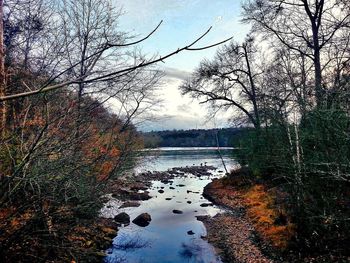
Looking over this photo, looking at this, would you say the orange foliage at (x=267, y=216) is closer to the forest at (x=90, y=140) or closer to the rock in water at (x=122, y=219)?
the forest at (x=90, y=140)

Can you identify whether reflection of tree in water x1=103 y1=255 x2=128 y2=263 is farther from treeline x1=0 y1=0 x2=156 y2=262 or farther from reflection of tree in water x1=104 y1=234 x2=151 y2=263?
treeline x1=0 y1=0 x2=156 y2=262

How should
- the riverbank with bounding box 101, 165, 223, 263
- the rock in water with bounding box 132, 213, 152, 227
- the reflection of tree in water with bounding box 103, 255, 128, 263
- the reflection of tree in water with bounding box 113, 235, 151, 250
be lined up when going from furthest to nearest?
the rock in water with bounding box 132, 213, 152, 227
the reflection of tree in water with bounding box 113, 235, 151, 250
the riverbank with bounding box 101, 165, 223, 263
the reflection of tree in water with bounding box 103, 255, 128, 263

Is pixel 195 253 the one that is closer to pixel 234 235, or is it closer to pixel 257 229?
pixel 234 235

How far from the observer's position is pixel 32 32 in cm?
817

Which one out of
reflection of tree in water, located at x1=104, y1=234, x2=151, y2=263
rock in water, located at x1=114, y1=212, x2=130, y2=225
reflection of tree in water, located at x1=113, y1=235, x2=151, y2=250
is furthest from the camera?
rock in water, located at x1=114, y1=212, x2=130, y2=225

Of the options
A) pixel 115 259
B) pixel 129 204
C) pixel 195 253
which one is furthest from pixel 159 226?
pixel 129 204

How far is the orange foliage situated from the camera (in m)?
13.7

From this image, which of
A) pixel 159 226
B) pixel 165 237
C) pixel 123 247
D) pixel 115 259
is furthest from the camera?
pixel 159 226

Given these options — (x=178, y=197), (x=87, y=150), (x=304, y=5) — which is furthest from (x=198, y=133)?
(x=87, y=150)

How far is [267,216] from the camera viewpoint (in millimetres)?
17734

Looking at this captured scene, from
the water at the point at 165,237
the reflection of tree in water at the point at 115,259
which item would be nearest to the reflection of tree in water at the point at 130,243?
the water at the point at 165,237

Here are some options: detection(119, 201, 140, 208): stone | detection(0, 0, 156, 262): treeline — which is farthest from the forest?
detection(119, 201, 140, 208): stone

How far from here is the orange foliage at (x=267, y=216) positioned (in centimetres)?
1374

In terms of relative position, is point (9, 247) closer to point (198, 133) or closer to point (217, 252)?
point (217, 252)
